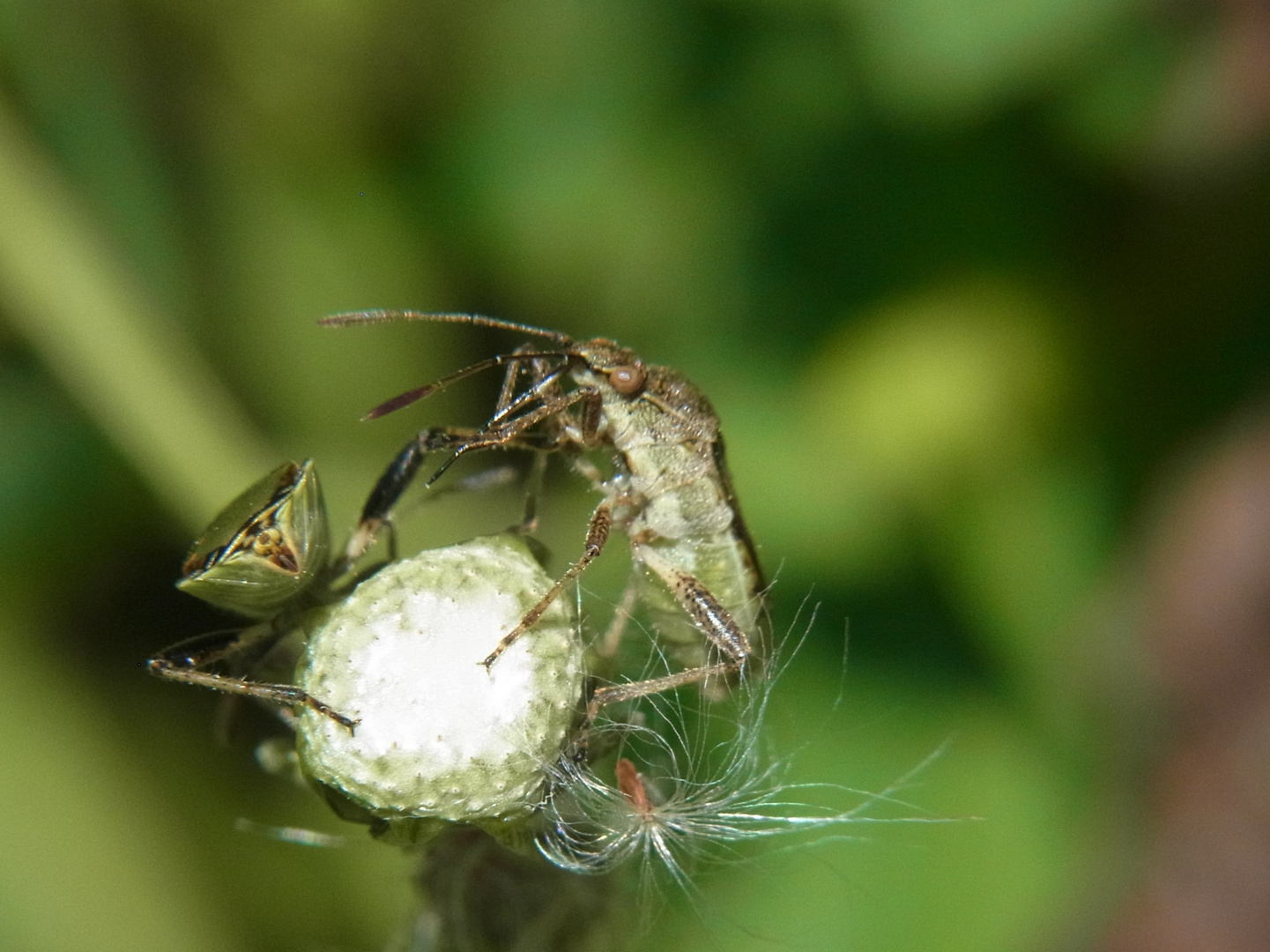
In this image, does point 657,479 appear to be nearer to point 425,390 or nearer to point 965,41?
point 425,390

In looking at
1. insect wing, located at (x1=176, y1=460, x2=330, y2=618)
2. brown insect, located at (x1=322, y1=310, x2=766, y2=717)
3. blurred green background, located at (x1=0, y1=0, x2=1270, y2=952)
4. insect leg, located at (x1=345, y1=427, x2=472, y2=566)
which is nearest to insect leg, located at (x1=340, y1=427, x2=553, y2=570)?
insect leg, located at (x1=345, y1=427, x2=472, y2=566)

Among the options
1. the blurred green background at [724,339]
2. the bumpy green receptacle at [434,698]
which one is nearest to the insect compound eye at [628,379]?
the bumpy green receptacle at [434,698]

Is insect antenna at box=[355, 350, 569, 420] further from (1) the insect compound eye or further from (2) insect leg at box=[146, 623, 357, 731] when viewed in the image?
(2) insect leg at box=[146, 623, 357, 731]

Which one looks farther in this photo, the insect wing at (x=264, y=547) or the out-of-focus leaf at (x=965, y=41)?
the out-of-focus leaf at (x=965, y=41)

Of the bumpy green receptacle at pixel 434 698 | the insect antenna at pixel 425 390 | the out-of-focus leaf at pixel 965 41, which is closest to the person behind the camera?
the bumpy green receptacle at pixel 434 698

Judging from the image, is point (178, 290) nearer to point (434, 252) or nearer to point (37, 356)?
point (37, 356)

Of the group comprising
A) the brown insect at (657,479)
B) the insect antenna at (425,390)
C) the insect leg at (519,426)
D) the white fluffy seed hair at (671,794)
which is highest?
the insect antenna at (425,390)

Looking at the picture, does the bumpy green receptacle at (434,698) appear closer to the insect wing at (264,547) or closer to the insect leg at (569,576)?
A: the insect leg at (569,576)

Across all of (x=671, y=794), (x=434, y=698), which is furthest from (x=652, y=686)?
(x=434, y=698)
